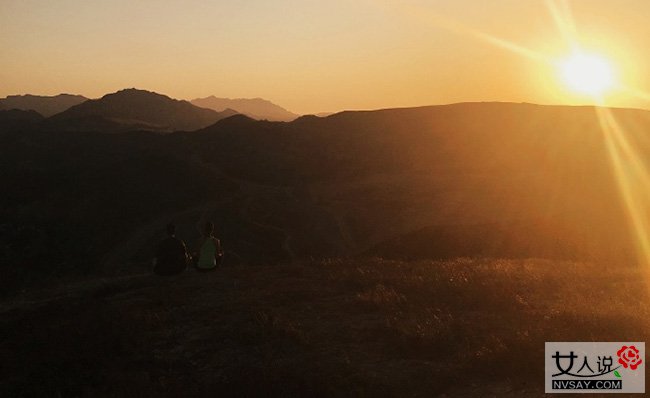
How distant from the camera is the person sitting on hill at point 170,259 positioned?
50.7 feet

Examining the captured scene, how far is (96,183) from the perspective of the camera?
220 feet

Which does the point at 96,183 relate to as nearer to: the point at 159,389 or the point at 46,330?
the point at 46,330

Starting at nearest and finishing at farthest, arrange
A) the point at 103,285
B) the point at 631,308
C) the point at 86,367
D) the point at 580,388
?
the point at 580,388 → the point at 86,367 → the point at 631,308 → the point at 103,285

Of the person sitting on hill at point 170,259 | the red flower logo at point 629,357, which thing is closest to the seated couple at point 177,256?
the person sitting on hill at point 170,259

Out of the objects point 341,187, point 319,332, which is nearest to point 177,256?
point 319,332

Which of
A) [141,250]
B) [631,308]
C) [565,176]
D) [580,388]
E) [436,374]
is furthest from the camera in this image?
[565,176]

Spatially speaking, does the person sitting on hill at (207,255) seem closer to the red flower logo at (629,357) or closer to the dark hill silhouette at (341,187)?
the red flower logo at (629,357)

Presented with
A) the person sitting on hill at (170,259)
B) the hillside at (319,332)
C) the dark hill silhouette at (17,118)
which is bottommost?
the hillside at (319,332)

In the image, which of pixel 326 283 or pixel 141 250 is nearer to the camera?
pixel 326 283

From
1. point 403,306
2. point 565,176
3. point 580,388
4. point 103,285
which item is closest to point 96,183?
point 103,285

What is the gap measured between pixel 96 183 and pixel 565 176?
2354 inches

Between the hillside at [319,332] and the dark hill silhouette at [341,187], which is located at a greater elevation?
the dark hill silhouette at [341,187]

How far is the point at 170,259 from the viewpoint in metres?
15.5

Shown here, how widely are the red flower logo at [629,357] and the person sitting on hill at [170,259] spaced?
11.5 m
